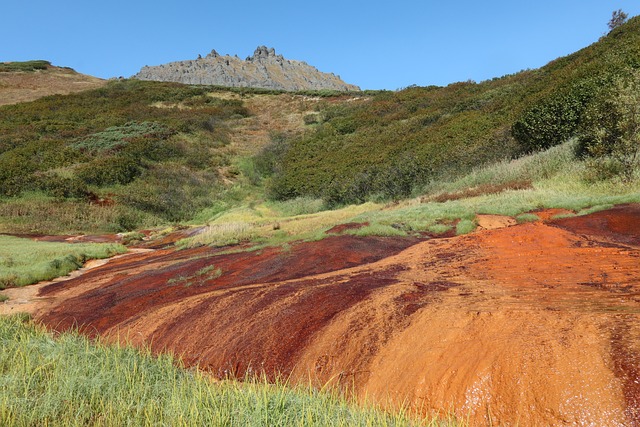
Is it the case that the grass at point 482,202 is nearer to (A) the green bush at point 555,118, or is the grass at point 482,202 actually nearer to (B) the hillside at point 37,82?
(A) the green bush at point 555,118

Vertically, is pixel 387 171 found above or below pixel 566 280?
above

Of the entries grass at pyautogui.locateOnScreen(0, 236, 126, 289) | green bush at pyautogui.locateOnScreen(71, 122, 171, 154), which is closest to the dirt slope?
green bush at pyautogui.locateOnScreen(71, 122, 171, 154)

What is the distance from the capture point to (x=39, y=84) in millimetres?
53594

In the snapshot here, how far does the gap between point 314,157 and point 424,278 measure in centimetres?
2553

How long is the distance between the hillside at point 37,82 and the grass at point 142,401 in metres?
53.7

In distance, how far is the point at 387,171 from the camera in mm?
20875

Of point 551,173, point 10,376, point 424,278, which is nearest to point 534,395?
point 424,278

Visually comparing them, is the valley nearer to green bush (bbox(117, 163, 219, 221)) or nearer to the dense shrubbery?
green bush (bbox(117, 163, 219, 221))

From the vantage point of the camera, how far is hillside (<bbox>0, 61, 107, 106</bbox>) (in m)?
48.2

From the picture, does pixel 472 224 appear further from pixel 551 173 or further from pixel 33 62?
pixel 33 62

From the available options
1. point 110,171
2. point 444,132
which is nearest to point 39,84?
point 110,171

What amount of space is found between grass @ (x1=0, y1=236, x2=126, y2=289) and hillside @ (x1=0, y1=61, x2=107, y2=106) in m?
40.4

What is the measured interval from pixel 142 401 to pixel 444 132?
23801mm

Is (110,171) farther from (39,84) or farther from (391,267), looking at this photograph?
(39,84)
